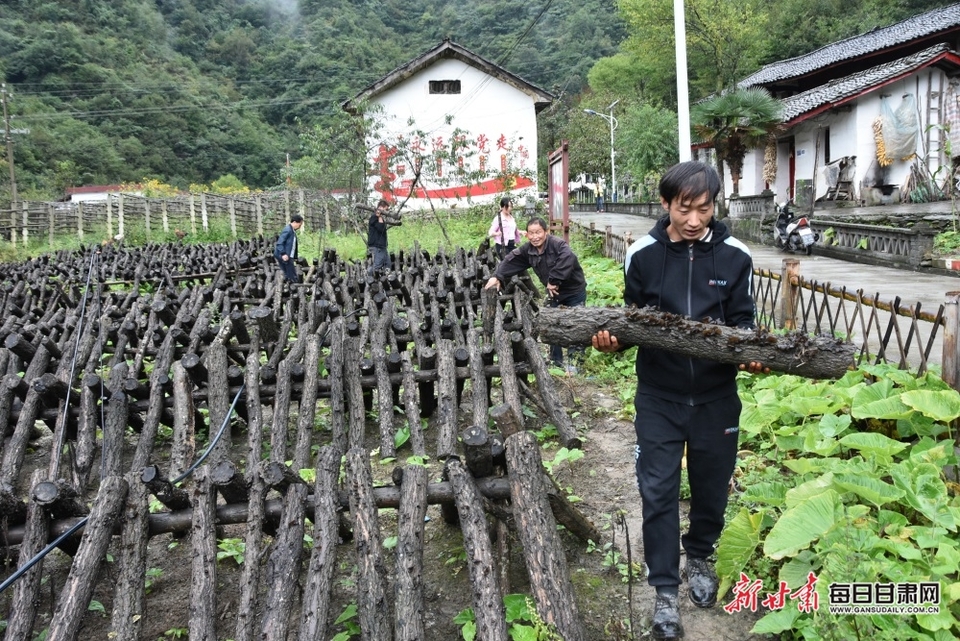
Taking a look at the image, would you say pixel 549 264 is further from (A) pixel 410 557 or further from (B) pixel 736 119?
(B) pixel 736 119

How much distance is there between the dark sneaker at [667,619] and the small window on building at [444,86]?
24.0m

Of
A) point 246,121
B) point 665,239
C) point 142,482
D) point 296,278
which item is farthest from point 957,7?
point 246,121

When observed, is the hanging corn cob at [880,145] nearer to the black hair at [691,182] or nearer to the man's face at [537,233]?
the man's face at [537,233]

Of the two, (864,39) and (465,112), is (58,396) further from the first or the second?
(864,39)

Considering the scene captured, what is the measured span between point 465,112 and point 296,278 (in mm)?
16680

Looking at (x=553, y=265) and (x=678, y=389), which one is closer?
(x=678, y=389)

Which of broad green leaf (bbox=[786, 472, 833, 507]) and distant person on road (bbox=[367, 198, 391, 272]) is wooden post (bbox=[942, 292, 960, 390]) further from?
distant person on road (bbox=[367, 198, 391, 272])

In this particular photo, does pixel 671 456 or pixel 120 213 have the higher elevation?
pixel 120 213

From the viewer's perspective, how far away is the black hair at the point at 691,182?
2.29 m

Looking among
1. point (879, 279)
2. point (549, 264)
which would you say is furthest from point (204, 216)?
point (879, 279)

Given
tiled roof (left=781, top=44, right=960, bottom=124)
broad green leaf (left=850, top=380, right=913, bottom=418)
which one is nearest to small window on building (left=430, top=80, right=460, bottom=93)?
tiled roof (left=781, top=44, right=960, bottom=124)

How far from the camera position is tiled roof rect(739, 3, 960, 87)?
787 inches

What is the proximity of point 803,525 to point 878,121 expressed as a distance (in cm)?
1871

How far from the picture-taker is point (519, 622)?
263cm
